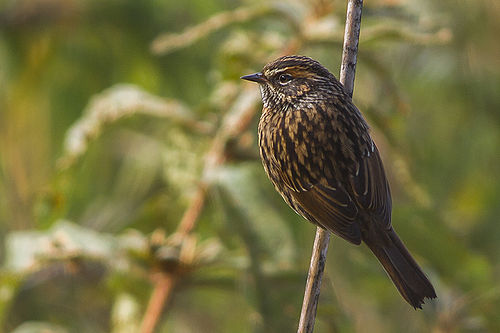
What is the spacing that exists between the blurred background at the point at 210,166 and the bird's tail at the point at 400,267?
1.22ft

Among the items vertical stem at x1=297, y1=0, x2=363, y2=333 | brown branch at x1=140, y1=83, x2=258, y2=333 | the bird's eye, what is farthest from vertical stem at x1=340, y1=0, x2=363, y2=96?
brown branch at x1=140, y1=83, x2=258, y2=333

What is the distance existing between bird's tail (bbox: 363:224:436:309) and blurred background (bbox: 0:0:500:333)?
372 mm

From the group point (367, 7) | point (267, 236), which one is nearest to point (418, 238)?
point (267, 236)

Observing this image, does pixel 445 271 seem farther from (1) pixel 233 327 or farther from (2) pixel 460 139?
(2) pixel 460 139

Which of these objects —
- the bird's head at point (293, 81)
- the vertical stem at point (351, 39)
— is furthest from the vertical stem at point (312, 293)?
the bird's head at point (293, 81)

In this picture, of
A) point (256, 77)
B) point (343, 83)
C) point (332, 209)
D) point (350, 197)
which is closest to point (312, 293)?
point (332, 209)

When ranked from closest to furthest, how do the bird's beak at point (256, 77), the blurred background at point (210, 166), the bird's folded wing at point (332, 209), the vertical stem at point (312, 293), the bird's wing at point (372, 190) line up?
the vertical stem at point (312, 293)
the bird's folded wing at point (332, 209)
the bird's wing at point (372, 190)
the bird's beak at point (256, 77)
the blurred background at point (210, 166)

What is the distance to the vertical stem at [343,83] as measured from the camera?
271 centimetres

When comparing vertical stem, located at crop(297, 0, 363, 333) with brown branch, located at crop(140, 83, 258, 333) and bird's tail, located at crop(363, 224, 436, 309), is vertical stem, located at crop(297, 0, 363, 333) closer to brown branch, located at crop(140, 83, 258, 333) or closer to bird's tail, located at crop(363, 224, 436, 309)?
bird's tail, located at crop(363, 224, 436, 309)

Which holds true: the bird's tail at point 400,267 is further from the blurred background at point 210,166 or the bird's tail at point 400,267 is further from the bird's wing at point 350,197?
the blurred background at point 210,166

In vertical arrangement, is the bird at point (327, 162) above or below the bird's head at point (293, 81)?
below

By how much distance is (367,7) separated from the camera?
3.84 meters

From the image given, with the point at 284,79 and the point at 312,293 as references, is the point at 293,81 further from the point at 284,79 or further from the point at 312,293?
the point at 312,293

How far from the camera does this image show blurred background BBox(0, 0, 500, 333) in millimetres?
3520
